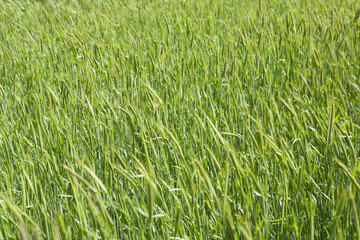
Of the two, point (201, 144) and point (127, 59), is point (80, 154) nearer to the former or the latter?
point (201, 144)

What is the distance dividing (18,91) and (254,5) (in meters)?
1.89

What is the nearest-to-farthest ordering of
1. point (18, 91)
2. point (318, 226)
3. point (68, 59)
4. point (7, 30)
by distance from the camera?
point (318, 226) → point (18, 91) → point (68, 59) → point (7, 30)

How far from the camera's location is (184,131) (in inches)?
48.3

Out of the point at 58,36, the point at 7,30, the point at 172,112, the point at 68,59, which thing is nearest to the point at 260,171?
the point at 172,112

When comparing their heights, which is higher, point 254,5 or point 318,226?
point 254,5

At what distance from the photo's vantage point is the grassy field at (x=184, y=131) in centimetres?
76

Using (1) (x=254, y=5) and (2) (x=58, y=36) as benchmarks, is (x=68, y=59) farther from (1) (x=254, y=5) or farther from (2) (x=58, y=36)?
(1) (x=254, y=5)

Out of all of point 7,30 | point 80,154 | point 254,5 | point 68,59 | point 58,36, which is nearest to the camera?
point 80,154

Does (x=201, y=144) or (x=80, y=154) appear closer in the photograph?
(x=201, y=144)

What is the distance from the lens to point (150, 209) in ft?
2.02

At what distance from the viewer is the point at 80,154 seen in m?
1.21

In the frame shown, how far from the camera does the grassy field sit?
76cm

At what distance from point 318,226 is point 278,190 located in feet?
0.38

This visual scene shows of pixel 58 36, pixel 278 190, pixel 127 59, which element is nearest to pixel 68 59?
pixel 127 59
